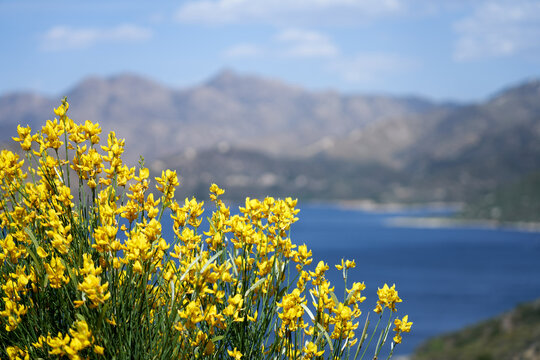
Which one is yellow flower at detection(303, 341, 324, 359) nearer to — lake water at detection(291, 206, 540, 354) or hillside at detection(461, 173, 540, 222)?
lake water at detection(291, 206, 540, 354)

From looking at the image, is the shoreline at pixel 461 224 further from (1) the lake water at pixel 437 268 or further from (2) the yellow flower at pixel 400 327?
(2) the yellow flower at pixel 400 327

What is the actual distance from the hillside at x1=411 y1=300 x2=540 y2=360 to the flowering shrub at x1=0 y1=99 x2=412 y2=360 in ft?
121

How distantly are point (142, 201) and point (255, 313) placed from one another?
73 cm

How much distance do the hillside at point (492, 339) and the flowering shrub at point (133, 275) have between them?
121 feet

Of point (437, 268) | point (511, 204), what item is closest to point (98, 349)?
point (437, 268)

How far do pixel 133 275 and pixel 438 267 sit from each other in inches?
4347

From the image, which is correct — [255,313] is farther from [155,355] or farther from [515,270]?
[515,270]

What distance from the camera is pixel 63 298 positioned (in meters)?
2.39

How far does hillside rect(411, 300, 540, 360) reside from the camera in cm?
3869

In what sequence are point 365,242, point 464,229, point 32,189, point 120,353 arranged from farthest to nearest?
point 464,229
point 365,242
point 32,189
point 120,353

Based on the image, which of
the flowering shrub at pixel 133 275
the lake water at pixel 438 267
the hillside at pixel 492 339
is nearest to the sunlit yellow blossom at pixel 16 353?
the flowering shrub at pixel 133 275

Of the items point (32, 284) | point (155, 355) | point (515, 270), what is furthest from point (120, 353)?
point (515, 270)

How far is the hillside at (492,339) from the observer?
38.7m

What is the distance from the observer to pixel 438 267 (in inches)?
4213
